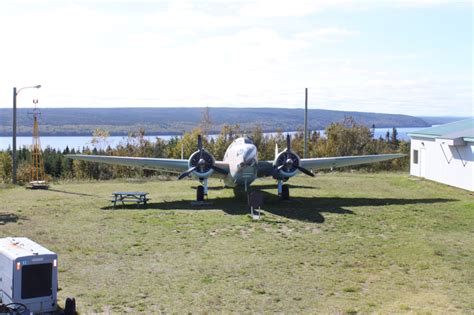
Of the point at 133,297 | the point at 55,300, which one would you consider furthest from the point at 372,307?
the point at 55,300

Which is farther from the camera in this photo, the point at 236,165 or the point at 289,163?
the point at 289,163

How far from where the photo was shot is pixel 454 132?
116 ft

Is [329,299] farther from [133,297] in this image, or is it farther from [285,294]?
[133,297]

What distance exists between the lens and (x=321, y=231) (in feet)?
65.4

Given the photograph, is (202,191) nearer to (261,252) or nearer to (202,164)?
(202,164)

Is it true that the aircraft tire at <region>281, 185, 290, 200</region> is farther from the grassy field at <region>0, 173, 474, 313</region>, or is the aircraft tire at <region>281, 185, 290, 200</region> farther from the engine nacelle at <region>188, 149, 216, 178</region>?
the engine nacelle at <region>188, 149, 216, 178</region>

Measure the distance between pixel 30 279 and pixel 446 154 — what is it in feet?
99.5

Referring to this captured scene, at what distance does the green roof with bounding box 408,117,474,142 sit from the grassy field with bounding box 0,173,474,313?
16.2 feet

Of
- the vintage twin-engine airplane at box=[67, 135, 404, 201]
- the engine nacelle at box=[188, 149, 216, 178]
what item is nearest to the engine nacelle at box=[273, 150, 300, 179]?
the vintage twin-engine airplane at box=[67, 135, 404, 201]

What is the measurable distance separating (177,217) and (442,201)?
47.3 feet

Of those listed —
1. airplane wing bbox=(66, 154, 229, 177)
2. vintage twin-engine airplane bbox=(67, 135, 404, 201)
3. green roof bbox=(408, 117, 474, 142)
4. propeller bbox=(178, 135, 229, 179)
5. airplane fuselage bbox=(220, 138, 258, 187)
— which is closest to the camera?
airplane fuselage bbox=(220, 138, 258, 187)

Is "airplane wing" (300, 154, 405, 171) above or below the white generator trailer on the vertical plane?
above

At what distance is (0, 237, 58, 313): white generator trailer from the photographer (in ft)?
34.4

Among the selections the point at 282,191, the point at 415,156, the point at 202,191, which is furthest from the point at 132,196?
the point at 415,156
